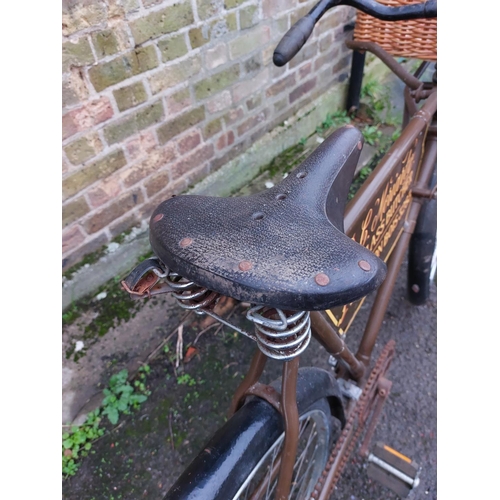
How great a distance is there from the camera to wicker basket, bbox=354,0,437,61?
1.75 meters

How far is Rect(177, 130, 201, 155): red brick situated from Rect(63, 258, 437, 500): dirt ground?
35.7 inches

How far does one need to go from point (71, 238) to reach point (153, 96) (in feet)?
2.64

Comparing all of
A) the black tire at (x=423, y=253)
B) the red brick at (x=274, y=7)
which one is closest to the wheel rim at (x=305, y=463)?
the black tire at (x=423, y=253)

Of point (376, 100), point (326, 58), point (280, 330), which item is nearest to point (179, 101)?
point (326, 58)

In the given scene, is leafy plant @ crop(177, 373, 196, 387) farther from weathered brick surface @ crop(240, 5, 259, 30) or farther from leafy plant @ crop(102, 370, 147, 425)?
weathered brick surface @ crop(240, 5, 259, 30)

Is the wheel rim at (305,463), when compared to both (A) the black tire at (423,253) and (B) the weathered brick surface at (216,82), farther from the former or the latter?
A: (B) the weathered brick surface at (216,82)

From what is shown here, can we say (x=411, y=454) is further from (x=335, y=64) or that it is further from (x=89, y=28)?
(x=335, y=64)

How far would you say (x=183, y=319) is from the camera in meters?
2.20

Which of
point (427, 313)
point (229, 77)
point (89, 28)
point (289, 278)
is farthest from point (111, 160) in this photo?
point (427, 313)

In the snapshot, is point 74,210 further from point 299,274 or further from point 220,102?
point 299,274

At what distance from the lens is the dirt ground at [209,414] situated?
5.54 ft

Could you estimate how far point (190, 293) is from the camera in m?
0.82

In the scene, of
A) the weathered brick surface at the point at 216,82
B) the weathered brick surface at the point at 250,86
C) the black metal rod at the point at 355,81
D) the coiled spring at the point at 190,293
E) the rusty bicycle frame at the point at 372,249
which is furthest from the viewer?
the black metal rod at the point at 355,81

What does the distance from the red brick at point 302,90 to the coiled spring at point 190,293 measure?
239 cm
